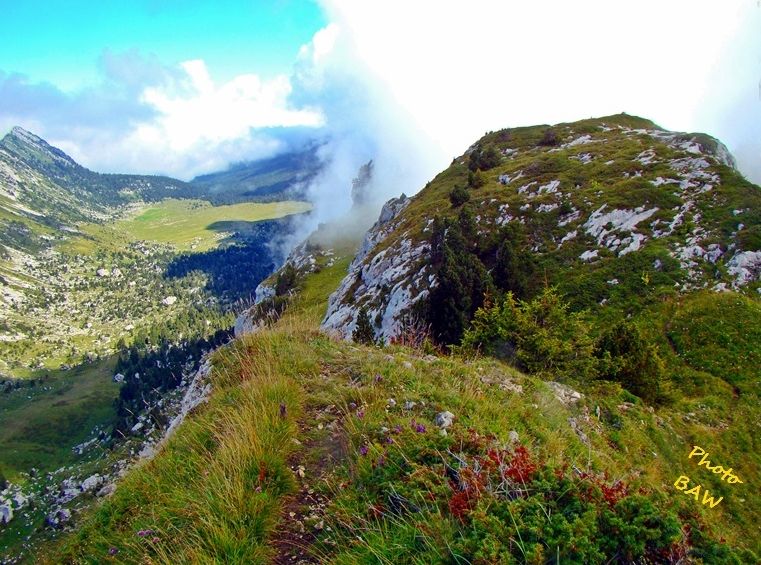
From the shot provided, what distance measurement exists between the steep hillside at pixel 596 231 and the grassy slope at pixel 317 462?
7955 millimetres

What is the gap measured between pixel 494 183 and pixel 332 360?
54955 mm

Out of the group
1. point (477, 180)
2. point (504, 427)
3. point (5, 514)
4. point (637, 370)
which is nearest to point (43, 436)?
point (5, 514)

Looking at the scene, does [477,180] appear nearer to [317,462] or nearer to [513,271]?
[513,271]

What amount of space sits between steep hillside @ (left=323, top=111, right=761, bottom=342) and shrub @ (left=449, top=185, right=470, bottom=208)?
0.20 m

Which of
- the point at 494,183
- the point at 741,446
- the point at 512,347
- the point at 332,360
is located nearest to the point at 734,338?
the point at 741,446

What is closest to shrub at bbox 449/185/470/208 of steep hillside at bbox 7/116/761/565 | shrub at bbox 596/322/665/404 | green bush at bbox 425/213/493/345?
steep hillside at bbox 7/116/761/565

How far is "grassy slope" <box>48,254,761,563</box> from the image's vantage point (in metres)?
4.55

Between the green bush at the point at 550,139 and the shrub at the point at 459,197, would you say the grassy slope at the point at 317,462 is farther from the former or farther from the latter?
the green bush at the point at 550,139

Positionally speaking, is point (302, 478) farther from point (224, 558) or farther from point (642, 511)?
point (642, 511)

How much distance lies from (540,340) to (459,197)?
4279 cm

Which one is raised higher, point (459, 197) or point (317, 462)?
point (459, 197)

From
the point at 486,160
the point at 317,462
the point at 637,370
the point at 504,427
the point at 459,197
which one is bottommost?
the point at 637,370

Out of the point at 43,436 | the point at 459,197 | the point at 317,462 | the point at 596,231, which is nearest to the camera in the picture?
the point at 317,462

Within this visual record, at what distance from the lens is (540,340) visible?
666 inches
